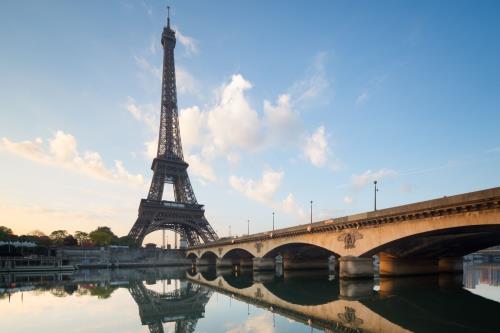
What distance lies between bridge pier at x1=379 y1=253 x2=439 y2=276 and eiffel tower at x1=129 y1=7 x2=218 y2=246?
58.5 metres

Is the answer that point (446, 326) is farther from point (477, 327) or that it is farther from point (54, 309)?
point (54, 309)

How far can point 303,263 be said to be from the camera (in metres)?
59.8

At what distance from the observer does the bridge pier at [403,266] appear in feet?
125

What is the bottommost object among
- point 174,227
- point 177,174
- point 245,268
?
point 245,268

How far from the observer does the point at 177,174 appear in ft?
327

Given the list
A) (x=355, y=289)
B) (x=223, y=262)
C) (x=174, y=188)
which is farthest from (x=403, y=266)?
(x=174, y=188)

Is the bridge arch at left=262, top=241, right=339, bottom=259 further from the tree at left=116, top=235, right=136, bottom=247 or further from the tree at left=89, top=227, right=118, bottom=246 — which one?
the tree at left=89, top=227, right=118, bottom=246

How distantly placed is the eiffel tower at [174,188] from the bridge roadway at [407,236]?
43557 millimetres

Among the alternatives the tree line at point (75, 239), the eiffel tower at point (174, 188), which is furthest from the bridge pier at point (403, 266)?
the tree line at point (75, 239)

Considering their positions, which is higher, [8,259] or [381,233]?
[381,233]

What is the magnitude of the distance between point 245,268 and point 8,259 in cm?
4504

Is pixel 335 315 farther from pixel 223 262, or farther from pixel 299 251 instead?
pixel 223 262

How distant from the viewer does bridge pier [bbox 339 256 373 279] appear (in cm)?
3241

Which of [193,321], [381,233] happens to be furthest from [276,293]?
[193,321]
